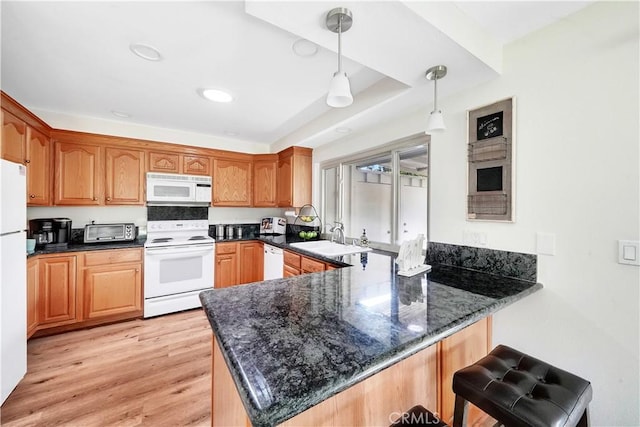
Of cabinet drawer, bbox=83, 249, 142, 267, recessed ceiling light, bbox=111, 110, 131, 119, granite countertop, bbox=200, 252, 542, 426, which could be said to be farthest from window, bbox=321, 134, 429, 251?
recessed ceiling light, bbox=111, 110, 131, 119

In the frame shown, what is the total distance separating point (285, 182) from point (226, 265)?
1.37 meters

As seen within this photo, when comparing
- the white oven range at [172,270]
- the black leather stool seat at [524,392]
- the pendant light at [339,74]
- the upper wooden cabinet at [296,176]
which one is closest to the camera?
the black leather stool seat at [524,392]

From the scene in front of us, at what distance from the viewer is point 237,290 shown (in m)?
1.22

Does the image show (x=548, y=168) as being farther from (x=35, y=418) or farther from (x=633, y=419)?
(x=35, y=418)

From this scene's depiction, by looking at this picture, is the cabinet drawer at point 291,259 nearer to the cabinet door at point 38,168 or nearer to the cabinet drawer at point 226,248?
the cabinet drawer at point 226,248

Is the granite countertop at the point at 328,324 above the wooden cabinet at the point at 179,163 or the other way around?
the other way around

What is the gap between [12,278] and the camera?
1644 mm

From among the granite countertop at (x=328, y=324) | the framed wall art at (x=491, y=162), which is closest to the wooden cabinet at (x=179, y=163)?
the granite countertop at (x=328, y=324)

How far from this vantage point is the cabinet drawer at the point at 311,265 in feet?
7.27

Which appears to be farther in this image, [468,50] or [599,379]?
[468,50]

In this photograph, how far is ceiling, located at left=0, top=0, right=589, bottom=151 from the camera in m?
1.19

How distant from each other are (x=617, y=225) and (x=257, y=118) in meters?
2.93

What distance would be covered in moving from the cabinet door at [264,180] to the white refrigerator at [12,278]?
2.33m

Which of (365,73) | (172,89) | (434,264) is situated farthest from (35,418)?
(365,73)
